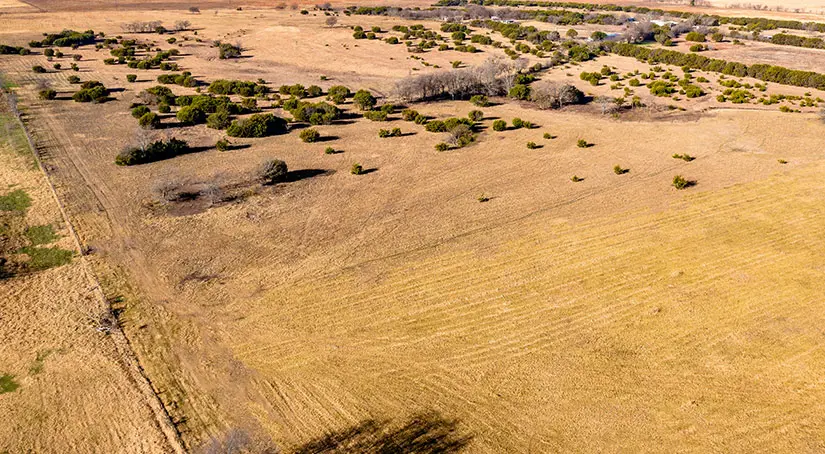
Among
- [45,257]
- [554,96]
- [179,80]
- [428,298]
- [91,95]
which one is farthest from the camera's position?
[179,80]

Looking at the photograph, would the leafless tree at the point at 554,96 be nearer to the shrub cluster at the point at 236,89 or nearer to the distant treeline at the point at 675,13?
the shrub cluster at the point at 236,89

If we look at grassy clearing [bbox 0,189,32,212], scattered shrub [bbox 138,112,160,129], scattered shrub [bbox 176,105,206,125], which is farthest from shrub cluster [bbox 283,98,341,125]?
grassy clearing [bbox 0,189,32,212]

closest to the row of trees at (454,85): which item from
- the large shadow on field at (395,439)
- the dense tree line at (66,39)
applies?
the large shadow on field at (395,439)

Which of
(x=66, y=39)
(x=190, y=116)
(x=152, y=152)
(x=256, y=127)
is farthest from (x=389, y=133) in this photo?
(x=66, y=39)

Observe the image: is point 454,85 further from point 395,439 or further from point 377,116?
point 395,439

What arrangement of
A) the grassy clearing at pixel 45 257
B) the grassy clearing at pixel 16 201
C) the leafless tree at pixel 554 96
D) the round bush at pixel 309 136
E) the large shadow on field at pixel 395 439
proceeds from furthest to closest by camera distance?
the leafless tree at pixel 554 96
the round bush at pixel 309 136
the grassy clearing at pixel 16 201
the grassy clearing at pixel 45 257
the large shadow on field at pixel 395 439

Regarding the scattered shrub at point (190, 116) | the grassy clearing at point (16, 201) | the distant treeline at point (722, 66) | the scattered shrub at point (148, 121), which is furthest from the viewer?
the distant treeline at point (722, 66)

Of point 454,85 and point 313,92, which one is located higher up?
point 454,85
